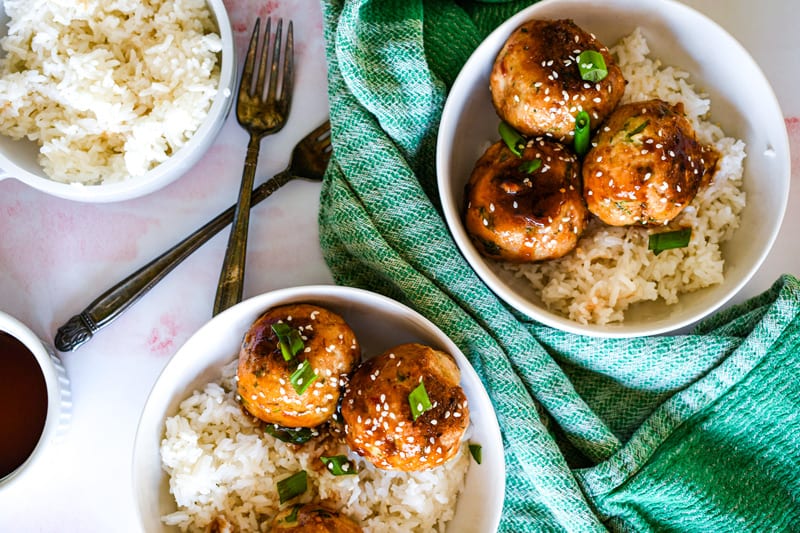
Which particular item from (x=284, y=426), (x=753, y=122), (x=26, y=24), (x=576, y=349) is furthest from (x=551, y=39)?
(x=26, y=24)

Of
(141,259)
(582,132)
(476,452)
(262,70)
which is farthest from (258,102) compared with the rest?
(476,452)

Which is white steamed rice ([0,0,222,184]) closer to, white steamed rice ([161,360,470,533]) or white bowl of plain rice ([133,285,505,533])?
white bowl of plain rice ([133,285,505,533])

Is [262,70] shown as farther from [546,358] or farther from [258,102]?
[546,358]

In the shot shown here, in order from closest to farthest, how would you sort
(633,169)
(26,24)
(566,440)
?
1. (633,169)
2. (26,24)
3. (566,440)

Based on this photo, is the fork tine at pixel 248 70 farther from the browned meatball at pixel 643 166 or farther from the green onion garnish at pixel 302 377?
the browned meatball at pixel 643 166

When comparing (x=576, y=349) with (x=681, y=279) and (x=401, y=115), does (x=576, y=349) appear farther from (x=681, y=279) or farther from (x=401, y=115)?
(x=401, y=115)

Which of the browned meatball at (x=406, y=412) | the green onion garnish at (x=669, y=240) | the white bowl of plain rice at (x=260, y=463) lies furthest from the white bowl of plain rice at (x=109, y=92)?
the green onion garnish at (x=669, y=240)

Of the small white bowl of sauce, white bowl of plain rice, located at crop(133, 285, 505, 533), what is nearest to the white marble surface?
the small white bowl of sauce
